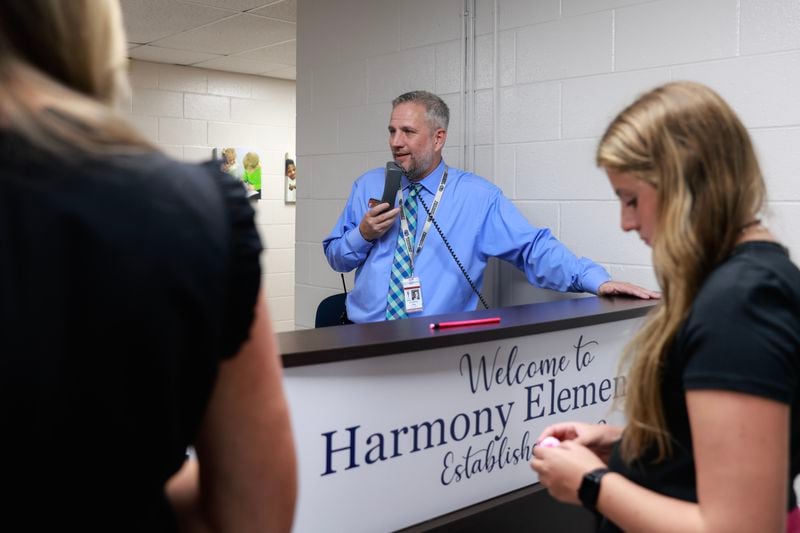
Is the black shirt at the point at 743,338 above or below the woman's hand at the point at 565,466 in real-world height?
above

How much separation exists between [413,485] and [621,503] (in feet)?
2.72

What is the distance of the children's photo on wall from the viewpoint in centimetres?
689

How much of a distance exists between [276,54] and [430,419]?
4945mm

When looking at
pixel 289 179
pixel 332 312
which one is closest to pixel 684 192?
pixel 332 312

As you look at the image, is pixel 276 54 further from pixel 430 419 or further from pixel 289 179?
pixel 430 419

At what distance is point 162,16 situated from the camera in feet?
16.6

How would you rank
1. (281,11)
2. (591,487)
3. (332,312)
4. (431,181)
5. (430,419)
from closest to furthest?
(591,487)
(430,419)
(431,181)
(332,312)
(281,11)

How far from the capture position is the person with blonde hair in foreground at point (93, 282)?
47 centimetres

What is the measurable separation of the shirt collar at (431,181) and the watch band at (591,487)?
2217 millimetres

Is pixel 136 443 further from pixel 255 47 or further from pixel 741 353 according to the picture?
pixel 255 47

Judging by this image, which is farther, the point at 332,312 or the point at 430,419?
the point at 332,312

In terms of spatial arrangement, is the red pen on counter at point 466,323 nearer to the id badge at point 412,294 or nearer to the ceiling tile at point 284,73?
the id badge at point 412,294

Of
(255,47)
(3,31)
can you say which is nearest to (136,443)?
(3,31)

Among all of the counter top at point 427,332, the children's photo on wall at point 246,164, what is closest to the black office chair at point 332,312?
the counter top at point 427,332
